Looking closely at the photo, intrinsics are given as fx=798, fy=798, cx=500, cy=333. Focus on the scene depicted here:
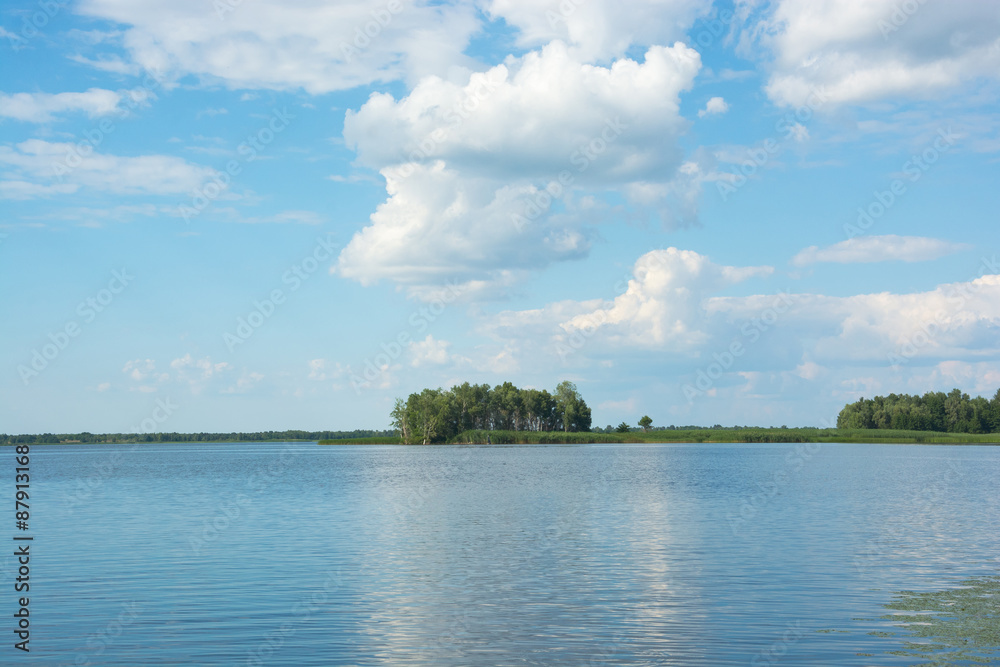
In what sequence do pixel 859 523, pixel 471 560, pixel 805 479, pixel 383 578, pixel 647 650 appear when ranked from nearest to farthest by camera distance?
pixel 647 650 → pixel 383 578 → pixel 471 560 → pixel 859 523 → pixel 805 479

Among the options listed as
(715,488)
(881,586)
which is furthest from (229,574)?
(715,488)

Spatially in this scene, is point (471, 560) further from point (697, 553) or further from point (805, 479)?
point (805, 479)

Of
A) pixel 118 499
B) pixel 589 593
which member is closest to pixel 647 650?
pixel 589 593

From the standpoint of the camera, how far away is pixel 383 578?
1000 inches

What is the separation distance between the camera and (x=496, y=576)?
993 inches

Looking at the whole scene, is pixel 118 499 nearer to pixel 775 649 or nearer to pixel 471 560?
pixel 471 560

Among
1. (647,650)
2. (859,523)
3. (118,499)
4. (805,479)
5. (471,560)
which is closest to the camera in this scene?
(647,650)

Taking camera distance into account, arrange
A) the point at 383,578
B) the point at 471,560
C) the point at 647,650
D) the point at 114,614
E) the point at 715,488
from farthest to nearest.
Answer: the point at 715,488
the point at 471,560
the point at 383,578
the point at 114,614
the point at 647,650

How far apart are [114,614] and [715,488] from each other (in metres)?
46.5

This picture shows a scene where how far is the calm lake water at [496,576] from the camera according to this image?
17.5m

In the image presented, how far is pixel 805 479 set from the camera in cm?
6719

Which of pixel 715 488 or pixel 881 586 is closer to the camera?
pixel 881 586

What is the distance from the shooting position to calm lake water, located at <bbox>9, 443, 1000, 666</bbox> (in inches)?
687

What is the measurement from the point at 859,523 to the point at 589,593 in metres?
20.8
